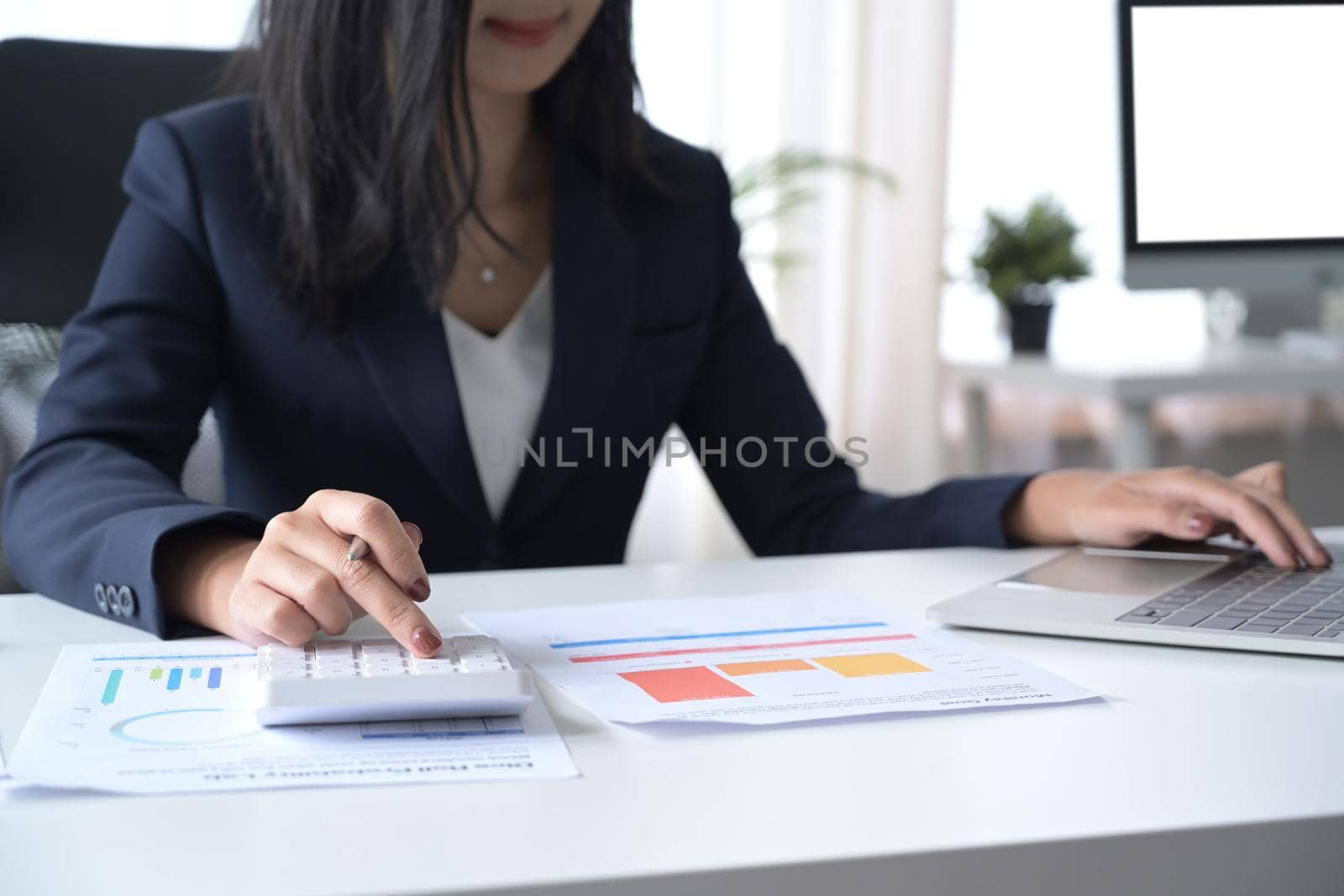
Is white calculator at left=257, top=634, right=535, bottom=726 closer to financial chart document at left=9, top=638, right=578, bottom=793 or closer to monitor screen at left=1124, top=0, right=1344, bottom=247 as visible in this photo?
financial chart document at left=9, top=638, right=578, bottom=793

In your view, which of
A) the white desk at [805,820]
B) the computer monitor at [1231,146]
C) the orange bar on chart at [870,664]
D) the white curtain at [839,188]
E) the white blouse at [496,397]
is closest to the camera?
the white desk at [805,820]

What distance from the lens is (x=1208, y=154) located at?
1.68m

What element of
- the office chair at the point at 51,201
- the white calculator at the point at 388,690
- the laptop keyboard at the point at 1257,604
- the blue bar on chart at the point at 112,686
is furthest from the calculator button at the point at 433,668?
the office chair at the point at 51,201

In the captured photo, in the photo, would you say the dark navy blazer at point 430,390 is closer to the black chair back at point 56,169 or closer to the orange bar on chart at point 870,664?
the black chair back at point 56,169

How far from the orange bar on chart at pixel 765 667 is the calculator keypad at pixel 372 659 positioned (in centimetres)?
11

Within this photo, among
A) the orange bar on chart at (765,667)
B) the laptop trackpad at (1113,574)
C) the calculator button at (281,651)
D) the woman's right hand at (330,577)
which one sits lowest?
the laptop trackpad at (1113,574)

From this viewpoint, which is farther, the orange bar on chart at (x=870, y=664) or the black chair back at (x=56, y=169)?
the black chair back at (x=56, y=169)

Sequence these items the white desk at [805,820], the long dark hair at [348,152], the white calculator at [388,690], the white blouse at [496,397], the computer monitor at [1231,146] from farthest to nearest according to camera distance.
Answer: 1. the computer monitor at [1231,146]
2. the white blouse at [496,397]
3. the long dark hair at [348,152]
4. the white calculator at [388,690]
5. the white desk at [805,820]

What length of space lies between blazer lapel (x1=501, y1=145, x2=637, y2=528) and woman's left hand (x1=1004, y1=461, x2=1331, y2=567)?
377mm

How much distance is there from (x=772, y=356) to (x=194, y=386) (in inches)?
20.0

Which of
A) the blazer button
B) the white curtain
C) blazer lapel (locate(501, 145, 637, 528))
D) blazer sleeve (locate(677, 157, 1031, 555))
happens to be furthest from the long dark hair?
the white curtain

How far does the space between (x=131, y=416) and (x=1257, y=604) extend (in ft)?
2.40

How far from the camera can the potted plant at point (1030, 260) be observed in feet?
8.57

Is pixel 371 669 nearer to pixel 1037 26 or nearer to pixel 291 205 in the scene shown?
pixel 291 205
